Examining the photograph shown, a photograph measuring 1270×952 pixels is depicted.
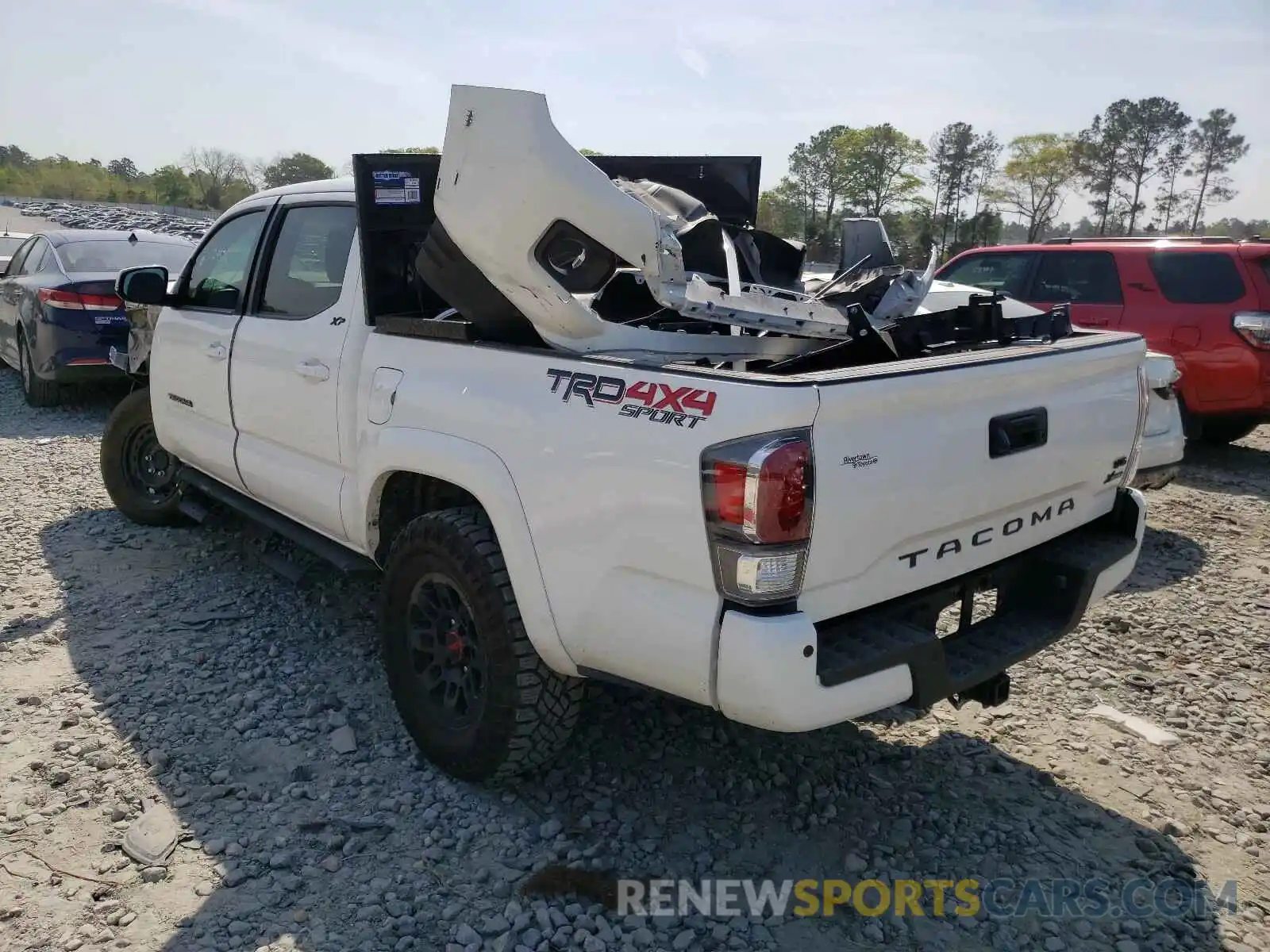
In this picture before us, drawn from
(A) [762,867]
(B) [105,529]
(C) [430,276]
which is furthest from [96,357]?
(A) [762,867]

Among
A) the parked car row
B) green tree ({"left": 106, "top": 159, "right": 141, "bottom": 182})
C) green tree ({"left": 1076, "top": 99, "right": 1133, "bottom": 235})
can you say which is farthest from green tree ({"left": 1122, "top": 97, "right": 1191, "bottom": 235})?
green tree ({"left": 106, "top": 159, "right": 141, "bottom": 182})

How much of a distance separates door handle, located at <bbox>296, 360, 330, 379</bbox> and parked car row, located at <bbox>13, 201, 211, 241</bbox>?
36848 millimetres

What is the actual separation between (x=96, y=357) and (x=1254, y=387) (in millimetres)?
9554

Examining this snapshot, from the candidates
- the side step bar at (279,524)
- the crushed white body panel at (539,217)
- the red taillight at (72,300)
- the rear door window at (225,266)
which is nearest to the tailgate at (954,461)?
the crushed white body panel at (539,217)

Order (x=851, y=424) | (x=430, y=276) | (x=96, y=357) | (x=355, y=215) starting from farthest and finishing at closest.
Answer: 1. (x=96, y=357)
2. (x=355, y=215)
3. (x=430, y=276)
4. (x=851, y=424)

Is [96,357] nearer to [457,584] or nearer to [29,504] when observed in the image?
[29,504]

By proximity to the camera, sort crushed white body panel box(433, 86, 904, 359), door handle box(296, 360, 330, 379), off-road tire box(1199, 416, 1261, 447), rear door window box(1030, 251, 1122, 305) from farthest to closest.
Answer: rear door window box(1030, 251, 1122, 305) < off-road tire box(1199, 416, 1261, 447) < door handle box(296, 360, 330, 379) < crushed white body panel box(433, 86, 904, 359)

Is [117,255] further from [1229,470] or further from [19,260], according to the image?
[1229,470]

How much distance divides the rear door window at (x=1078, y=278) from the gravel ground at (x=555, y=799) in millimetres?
4430

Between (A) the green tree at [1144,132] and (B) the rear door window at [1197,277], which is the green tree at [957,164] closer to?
(A) the green tree at [1144,132]

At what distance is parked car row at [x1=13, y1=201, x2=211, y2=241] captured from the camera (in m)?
39.9

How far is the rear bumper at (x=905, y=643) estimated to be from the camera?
86.7 inches

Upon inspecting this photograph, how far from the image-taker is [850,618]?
8.21 ft

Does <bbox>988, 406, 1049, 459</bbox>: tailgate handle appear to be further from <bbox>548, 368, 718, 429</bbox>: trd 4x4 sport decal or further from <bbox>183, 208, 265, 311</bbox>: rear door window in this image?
<bbox>183, 208, 265, 311</bbox>: rear door window
